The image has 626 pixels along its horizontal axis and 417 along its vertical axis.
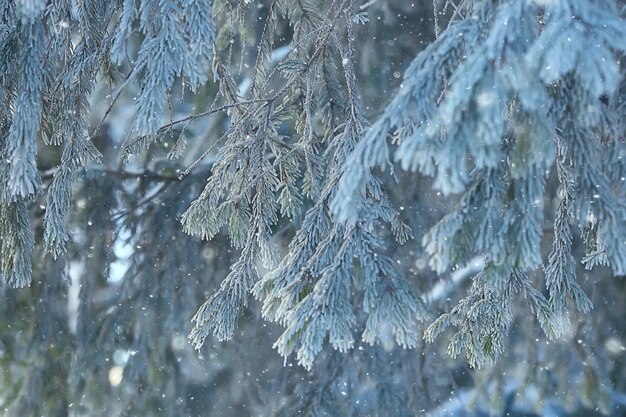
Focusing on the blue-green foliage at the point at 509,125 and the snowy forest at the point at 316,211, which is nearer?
the blue-green foliage at the point at 509,125

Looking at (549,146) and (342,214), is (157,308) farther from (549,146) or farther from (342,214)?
(549,146)

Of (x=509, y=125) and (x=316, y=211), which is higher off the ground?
(x=316, y=211)

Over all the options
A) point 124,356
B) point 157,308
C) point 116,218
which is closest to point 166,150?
point 116,218

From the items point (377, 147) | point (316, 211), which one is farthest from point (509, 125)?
point (316, 211)

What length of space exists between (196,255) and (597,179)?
8.87 feet

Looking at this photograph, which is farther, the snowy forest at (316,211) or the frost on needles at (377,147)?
the snowy forest at (316,211)

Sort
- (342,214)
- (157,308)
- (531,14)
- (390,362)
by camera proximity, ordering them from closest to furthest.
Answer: (531,14) → (342,214) → (390,362) → (157,308)

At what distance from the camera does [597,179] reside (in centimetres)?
148

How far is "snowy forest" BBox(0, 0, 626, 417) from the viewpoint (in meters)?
1.41

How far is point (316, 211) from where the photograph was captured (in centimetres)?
196

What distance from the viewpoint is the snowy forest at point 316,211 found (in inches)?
55.6

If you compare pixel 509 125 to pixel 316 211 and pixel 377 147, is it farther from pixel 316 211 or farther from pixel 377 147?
pixel 316 211

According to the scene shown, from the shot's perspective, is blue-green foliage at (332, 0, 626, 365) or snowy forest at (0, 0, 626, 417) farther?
snowy forest at (0, 0, 626, 417)

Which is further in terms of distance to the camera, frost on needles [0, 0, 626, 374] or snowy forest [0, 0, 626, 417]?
snowy forest [0, 0, 626, 417]
